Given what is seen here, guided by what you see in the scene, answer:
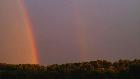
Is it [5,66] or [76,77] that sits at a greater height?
[5,66]

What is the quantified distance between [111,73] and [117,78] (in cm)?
95

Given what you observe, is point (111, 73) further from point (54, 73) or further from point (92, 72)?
point (54, 73)

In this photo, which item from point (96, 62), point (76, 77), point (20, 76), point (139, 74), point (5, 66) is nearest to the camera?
point (139, 74)

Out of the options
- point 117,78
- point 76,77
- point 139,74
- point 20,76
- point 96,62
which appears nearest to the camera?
point 139,74

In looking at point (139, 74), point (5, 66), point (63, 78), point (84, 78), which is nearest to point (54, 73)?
point (63, 78)

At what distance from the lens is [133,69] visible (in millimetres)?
22594

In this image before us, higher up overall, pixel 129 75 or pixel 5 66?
pixel 5 66

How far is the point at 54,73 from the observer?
26484 mm

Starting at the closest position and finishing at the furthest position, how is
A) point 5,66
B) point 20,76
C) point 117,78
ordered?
point 117,78, point 20,76, point 5,66

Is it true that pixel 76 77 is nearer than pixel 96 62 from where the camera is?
Yes

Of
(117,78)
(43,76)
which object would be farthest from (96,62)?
(117,78)

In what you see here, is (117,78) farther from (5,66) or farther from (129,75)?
(5,66)

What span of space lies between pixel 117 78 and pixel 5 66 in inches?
699

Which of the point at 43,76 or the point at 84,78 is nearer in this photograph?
the point at 84,78
